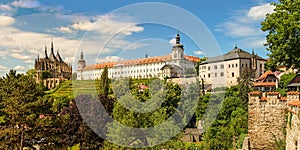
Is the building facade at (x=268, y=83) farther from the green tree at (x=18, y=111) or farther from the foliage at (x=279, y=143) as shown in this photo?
the foliage at (x=279, y=143)

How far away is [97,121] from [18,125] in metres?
3.96

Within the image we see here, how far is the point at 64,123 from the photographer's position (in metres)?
17.6

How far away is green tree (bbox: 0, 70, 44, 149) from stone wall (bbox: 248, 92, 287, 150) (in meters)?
10.3

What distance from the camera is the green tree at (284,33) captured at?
47.4ft

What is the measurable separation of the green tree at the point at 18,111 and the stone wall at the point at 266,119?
10325mm

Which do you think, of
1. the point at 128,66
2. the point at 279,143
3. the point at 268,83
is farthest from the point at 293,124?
the point at 268,83

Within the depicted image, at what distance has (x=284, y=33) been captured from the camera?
48.0 feet

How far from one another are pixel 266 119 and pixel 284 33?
5880 millimetres

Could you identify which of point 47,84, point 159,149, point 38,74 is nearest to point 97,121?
point 159,149

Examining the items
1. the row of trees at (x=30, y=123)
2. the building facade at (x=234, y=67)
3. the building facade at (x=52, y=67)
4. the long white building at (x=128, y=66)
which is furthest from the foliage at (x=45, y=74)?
the row of trees at (x=30, y=123)

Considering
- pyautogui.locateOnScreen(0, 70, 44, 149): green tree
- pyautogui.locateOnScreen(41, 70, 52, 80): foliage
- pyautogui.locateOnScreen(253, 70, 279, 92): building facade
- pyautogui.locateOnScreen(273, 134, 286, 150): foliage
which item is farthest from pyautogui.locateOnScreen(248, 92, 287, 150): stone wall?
pyautogui.locateOnScreen(41, 70, 52, 80): foliage

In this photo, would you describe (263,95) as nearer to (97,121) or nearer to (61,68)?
(97,121)

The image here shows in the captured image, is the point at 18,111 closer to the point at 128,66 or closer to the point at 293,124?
the point at 128,66

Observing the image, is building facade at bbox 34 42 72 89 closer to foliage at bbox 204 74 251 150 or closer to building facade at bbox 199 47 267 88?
building facade at bbox 199 47 267 88
